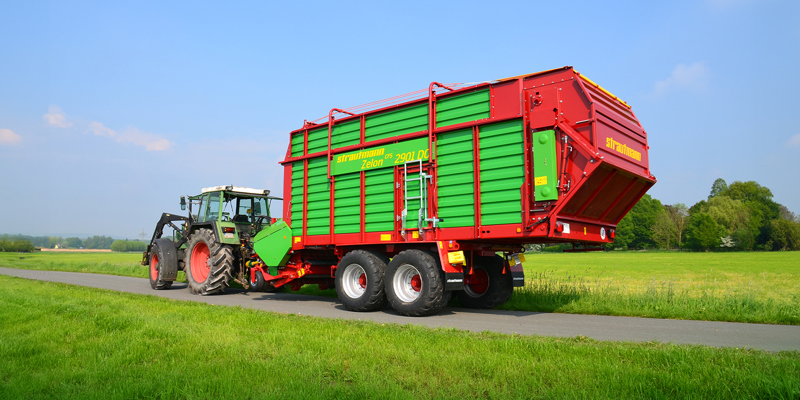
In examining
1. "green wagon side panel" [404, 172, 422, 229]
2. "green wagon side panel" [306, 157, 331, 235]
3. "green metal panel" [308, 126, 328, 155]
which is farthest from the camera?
"green metal panel" [308, 126, 328, 155]

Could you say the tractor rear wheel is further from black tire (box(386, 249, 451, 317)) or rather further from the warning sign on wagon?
black tire (box(386, 249, 451, 317))

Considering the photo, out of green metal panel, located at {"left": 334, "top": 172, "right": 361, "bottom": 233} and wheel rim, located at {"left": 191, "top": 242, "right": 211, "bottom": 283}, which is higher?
green metal panel, located at {"left": 334, "top": 172, "right": 361, "bottom": 233}

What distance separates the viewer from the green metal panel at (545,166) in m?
7.71

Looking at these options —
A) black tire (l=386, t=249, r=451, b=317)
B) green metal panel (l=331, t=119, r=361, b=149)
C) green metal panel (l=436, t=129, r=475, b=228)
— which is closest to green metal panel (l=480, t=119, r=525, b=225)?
green metal panel (l=436, t=129, r=475, b=228)

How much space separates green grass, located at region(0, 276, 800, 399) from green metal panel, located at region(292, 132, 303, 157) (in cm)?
562

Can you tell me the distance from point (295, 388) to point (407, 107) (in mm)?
6785

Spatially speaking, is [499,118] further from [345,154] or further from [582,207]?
[345,154]

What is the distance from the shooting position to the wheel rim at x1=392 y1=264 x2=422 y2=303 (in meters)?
9.21

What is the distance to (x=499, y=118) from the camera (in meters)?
8.36

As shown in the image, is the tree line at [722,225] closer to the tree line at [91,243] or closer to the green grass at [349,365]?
the green grass at [349,365]

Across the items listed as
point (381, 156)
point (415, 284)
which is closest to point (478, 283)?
point (415, 284)

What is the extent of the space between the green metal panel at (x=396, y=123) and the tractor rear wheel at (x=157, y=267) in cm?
776

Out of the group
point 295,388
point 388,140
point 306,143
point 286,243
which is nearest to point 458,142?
point 388,140

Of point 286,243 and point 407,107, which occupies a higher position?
point 407,107
